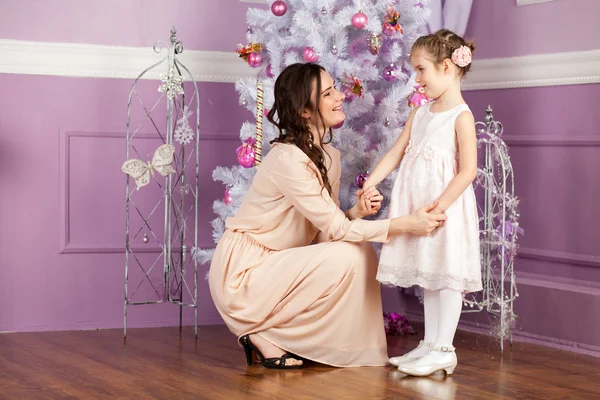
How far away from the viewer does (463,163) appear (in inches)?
119

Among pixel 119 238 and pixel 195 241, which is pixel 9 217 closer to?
pixel 119 238

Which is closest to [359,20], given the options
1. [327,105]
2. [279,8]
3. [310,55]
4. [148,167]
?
[310,55]

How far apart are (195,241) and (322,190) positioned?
0.97 metres

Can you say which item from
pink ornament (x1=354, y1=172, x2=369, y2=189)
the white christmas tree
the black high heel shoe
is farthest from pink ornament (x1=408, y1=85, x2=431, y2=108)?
→ the black high heel shoe

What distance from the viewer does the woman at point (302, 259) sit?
3.12 meters

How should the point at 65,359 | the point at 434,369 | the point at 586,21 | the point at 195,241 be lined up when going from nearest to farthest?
the point at 434,369, the point at 65,359, the point at 586,21, the point at 195,241

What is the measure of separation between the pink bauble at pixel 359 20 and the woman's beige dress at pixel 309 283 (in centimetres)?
62

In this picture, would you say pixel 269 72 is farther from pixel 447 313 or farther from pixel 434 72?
pixel 447 313

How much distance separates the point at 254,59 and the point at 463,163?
41.6 inches

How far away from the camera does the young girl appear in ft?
9.90

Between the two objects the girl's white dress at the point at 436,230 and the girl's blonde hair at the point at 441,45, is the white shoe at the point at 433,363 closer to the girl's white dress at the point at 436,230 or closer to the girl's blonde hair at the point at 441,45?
the girl's white dress at the point at 436,230

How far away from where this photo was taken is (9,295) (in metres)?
3.89

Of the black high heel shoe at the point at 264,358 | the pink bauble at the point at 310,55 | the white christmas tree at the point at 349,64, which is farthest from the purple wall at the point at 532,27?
the black high heel shoe at the point at 264,358

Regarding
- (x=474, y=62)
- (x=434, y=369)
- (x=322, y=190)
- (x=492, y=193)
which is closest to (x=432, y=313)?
(x=434, y=369)
